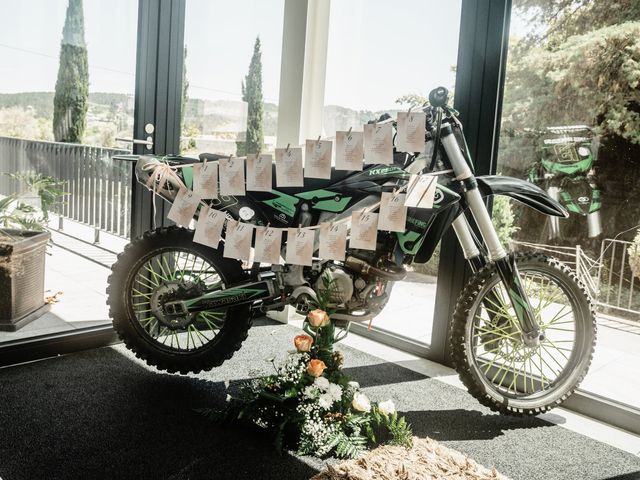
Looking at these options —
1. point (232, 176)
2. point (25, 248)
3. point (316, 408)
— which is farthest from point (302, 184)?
point (25, 248)

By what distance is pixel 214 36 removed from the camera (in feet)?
10.6

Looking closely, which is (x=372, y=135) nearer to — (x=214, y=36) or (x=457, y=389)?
(x=457, y=389)

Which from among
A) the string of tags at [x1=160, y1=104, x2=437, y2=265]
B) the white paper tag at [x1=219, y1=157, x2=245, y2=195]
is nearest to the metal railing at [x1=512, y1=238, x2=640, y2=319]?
the string of tags at [x1=160, y1=104, x2=437, y2=265]

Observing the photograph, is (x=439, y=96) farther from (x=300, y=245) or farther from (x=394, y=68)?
(x=394, y=68)

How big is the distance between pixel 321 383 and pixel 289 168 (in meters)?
0.86

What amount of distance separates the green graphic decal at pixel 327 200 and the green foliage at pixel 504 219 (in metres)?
0.82

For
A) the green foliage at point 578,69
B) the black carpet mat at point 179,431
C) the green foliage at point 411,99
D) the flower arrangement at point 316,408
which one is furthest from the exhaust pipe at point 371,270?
the green foliage at point 411,99

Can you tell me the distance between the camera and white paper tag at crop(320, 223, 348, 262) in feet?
7.43

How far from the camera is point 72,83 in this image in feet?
9.16

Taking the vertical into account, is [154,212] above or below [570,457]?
above

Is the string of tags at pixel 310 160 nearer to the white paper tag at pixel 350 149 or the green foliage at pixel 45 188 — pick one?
the white paper tag at pixel 350 149

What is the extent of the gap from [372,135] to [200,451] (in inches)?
52.2

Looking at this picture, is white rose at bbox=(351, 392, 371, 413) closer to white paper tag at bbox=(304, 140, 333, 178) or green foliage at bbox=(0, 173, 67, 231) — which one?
white paper tag at bbox=(304, 140, 333, 178)

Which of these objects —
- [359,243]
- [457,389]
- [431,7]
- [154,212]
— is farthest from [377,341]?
[431,7]
